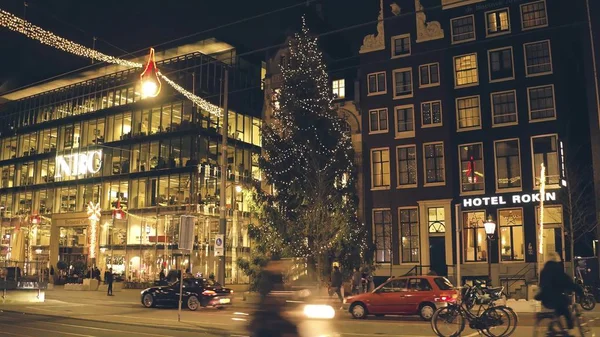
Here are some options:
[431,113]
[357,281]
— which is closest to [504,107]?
[431,113]

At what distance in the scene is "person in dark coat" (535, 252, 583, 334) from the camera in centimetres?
1137

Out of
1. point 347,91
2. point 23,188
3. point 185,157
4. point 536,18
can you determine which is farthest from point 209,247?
point 536,18

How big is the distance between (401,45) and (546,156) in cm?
1165

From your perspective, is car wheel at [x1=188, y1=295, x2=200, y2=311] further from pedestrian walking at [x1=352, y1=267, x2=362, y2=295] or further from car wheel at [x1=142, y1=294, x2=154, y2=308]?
pedestrian walking at [x1=352, y1=267, x2=362, y2=295]

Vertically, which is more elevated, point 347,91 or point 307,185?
point 347,91

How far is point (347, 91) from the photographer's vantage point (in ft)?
137

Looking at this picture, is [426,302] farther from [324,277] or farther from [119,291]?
[119,291]

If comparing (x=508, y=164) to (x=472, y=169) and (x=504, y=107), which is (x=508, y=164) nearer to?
(x=472, y=169)

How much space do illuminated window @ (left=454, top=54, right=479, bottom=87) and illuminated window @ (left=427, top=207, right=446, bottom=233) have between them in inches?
312

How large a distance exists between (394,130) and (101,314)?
22.2 metres

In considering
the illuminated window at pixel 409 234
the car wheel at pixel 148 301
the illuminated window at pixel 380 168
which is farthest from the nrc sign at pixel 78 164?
the illuminated window at pixel 409 234

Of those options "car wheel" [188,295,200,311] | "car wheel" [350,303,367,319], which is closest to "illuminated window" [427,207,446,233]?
"car wheel" [350,303,367,319]

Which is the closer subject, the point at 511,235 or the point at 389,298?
the point at 389,298

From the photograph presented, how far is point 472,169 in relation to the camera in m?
35.1
